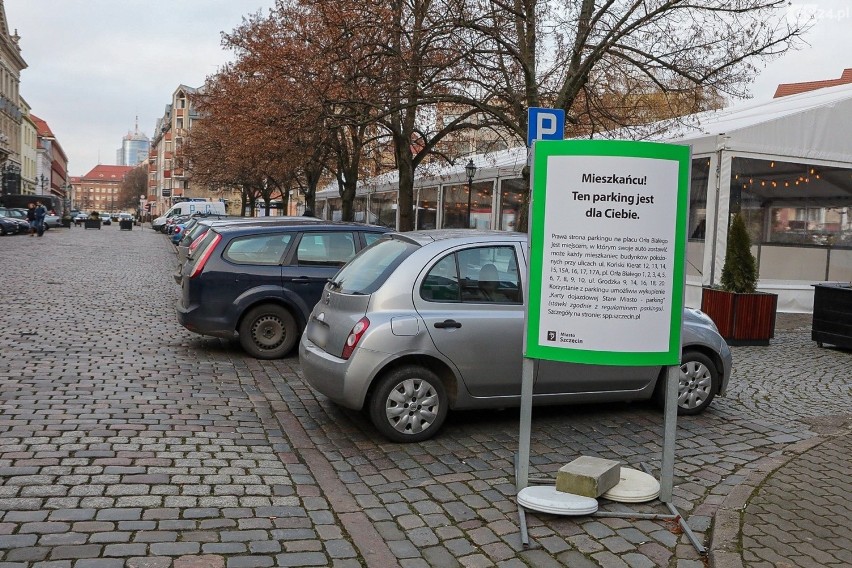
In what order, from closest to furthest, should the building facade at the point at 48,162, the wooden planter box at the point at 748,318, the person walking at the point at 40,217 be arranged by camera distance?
the wooden planter box at the point at 748,318, the person walking at the point at 40,217, the building facade at the point at 48,162

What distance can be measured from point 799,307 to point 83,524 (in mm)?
15397

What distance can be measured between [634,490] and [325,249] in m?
5.97

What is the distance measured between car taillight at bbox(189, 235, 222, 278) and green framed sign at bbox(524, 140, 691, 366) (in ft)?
18.9

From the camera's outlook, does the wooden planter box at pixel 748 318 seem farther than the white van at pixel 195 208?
No

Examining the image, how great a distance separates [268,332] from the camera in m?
10.0

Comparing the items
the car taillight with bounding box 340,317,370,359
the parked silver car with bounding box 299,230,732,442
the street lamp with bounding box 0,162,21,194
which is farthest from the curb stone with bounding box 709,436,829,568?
the street lamp with bounding box 0,162,21,194

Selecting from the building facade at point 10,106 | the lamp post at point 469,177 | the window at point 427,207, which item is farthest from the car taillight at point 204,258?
the building facade at point 10,106

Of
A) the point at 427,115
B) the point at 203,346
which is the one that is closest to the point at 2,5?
the point at 427,115

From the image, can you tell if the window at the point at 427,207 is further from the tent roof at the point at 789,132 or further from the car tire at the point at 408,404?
the car tire at the point at 408,404

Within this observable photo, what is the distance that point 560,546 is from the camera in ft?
14.7

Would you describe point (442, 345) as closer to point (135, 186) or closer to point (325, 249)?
point (325, 249)

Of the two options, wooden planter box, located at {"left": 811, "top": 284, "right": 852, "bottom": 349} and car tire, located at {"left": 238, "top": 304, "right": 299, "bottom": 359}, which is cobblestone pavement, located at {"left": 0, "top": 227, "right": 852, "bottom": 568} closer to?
car tire, located at {"left": 238, "top": 304, "right": 299, "bottom": 359}

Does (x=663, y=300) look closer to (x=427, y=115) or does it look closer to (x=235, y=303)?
(x=235, y=303)

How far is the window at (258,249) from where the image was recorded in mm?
9969
